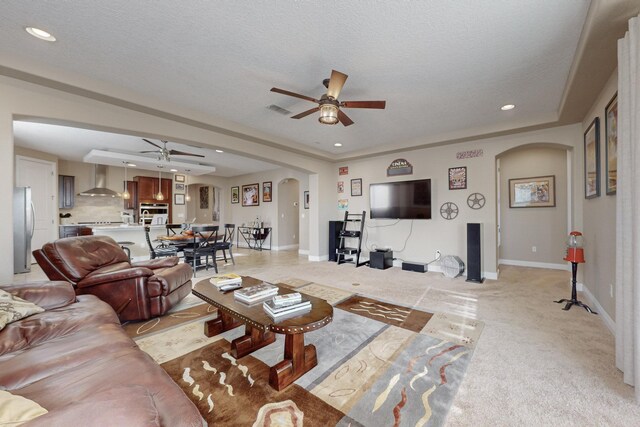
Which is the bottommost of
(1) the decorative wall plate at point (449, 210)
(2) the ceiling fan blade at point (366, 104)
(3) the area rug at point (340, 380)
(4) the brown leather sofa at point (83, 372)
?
(3) the area rug at point (340, 380)

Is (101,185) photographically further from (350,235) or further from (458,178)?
(458,178)

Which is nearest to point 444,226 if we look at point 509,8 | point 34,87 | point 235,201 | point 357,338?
point 357,338

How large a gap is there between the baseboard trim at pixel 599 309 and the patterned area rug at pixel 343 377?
4.08ft

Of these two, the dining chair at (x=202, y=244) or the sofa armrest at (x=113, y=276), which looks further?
the dining chair at (x=202, y=244)

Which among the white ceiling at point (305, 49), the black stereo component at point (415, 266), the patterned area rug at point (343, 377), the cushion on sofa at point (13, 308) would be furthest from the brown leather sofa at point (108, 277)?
the black stereo component at point (415, 266)

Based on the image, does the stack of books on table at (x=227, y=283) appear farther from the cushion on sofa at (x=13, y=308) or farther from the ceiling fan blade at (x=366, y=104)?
the ceiling fan blade at (x=366, y=104)

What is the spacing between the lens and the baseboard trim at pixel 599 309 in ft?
8.16

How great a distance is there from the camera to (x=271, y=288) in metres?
2.31

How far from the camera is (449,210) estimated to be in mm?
4980

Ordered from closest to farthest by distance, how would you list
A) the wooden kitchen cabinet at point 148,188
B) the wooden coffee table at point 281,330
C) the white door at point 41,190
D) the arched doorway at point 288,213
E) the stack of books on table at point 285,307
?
the wooden coffee table at point 281,330 → the stack of books on table at point 285,307 → the white door at point 41,190 → the wooden kitchen cabinet at point 148,188 → the arched doorway at point 288,213

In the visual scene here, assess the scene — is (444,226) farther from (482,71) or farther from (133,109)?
(133,109)

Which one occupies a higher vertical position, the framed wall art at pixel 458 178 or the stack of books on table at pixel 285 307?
the framed wall art at pixel 458 178

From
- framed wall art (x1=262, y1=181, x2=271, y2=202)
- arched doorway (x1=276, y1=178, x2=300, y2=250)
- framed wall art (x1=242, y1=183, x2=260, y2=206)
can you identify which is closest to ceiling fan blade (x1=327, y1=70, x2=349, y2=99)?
arched doorway (x1=276, y1=178, x2=300, y2=250)

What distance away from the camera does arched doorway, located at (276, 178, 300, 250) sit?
328 inches
